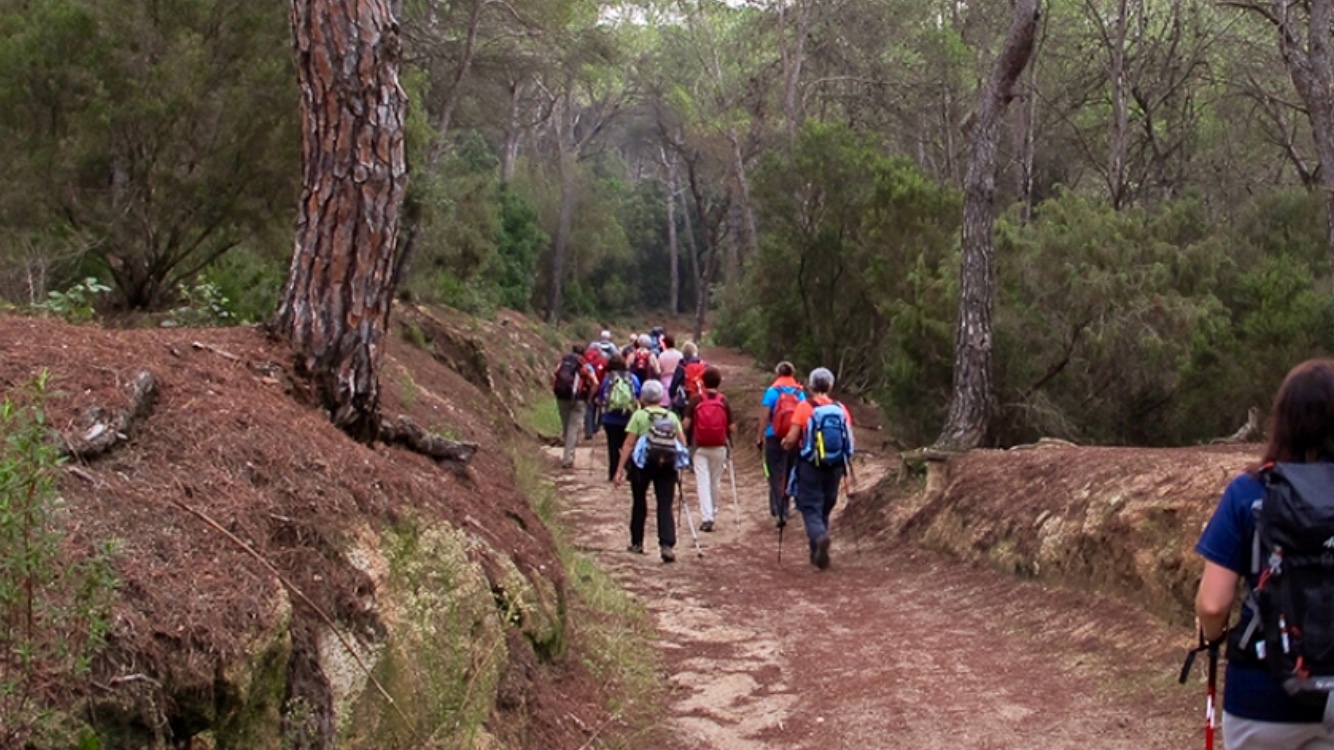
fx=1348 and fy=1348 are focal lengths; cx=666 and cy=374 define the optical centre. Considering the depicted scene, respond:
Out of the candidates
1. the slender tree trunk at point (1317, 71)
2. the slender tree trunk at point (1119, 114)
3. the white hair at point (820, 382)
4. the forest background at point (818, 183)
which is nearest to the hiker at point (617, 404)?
the forest background at point (818, 183)

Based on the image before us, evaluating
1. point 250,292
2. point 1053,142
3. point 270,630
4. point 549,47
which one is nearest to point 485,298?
point 549,47

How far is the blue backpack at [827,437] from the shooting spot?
38.3 ft

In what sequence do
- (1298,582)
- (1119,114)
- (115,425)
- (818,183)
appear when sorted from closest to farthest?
(1298,582) → (115,425) → (818,183) → (1119,114)

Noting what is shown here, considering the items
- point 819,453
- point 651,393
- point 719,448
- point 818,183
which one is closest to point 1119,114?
point 818,183

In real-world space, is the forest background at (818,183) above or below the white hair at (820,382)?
above

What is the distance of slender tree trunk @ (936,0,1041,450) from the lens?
14.3 metres

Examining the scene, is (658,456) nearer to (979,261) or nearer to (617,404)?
(979,261)

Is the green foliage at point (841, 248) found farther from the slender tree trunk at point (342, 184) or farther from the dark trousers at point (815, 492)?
the slender tree trunk at point (342, 184)

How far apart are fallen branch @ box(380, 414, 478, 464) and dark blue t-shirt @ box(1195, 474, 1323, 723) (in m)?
5.73

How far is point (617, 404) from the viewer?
16.9 meters

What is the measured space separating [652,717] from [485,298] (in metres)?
26.9

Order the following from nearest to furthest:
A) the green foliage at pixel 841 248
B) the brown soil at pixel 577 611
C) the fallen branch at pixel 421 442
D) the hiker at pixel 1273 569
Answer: the hiker at pixel 1273 569, the brown soil at pixel 577 611, the fallen branch at pixel 421 442, the green foliage at pixel 841 248

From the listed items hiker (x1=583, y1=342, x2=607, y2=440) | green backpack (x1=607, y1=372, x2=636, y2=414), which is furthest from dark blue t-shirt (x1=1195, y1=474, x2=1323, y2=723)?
hiker (x1=583, y1=342, x2=607, y2=440)

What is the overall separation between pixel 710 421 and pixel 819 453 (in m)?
Result: 1.93
